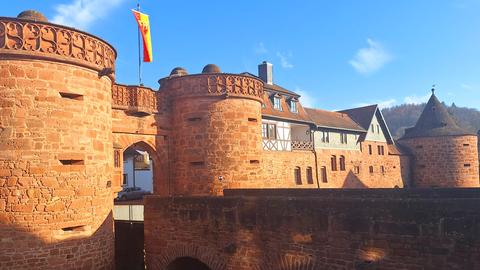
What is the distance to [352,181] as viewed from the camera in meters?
32.1

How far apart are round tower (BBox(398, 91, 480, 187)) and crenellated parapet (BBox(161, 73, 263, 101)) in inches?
1046

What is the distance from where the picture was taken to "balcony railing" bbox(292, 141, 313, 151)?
26516 millimetres

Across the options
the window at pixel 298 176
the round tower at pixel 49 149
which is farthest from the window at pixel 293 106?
the round tower at pixel 49 149

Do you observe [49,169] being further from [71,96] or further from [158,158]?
[158,158]

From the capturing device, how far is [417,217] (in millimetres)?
7113

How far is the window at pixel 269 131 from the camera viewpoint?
79.8 feet

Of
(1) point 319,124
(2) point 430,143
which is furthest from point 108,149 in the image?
(2) point 430,143

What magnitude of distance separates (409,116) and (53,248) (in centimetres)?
9992

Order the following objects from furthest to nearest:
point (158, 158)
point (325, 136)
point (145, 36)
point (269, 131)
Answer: point (325, 136) < point (269, 131) < point (145, 36) < point (158, 158)

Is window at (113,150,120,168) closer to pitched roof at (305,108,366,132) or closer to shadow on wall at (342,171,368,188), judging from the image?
pitched roof at (305,108,366,132)

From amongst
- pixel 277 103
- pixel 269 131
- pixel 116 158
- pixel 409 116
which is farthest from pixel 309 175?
pixel 409 116

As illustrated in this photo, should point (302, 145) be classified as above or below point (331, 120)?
below

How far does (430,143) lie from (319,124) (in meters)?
14.2

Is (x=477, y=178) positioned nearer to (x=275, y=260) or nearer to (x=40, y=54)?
(x=275, y=260)
